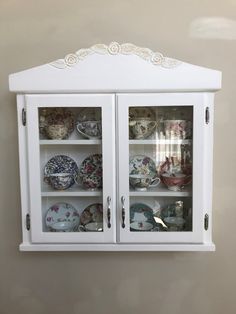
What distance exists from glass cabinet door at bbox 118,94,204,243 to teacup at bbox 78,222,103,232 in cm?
10

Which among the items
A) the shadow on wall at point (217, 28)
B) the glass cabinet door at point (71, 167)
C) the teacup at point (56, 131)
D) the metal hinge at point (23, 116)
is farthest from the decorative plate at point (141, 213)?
the shadow on wall at point (217, 28)

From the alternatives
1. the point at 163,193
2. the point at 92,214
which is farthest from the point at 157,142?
the point at 92,214

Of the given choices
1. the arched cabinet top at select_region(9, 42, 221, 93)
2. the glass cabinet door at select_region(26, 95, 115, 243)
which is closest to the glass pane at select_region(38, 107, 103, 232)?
the glass cabinet door at select_region(26, 95, 115, 243)

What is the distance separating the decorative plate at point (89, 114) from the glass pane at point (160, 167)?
0.13m

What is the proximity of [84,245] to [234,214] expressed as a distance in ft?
2.31

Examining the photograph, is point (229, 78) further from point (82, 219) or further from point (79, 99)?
point (82, 219)

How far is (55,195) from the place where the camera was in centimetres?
150

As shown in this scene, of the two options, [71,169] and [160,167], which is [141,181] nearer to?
[160,167]

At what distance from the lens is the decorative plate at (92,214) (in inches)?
60.2

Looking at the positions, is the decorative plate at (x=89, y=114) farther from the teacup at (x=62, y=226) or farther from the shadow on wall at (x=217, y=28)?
the shadow on wall at (x=217, y=28)

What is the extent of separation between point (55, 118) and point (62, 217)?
43 centimetres

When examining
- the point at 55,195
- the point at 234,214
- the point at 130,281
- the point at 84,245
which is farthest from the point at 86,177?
the point at 234,214

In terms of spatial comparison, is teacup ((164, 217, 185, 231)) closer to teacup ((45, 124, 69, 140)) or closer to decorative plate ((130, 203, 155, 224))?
decorative plate ((130, 203, 155, 224))

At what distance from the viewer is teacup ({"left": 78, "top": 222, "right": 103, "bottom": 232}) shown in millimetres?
1501
